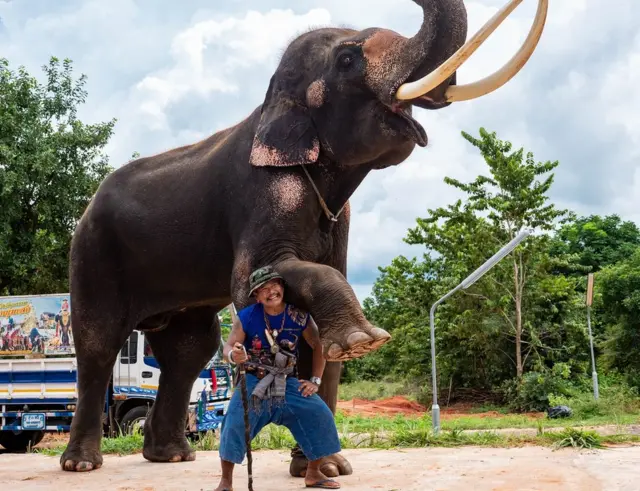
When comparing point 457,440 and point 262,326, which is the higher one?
point 262,326

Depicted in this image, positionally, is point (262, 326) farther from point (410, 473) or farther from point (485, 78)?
point (485, 78)

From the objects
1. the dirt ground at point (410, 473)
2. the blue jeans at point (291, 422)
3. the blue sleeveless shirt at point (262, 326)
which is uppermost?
the blue sleeveless shirt at point (262, 326)

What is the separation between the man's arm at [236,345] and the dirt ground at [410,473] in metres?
0.91

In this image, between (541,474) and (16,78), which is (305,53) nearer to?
(541,474)

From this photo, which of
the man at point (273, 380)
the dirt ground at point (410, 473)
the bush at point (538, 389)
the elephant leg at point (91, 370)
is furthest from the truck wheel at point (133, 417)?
the bush at point (538, 389)

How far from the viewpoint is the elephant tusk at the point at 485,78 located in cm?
370

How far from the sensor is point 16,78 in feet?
57.1

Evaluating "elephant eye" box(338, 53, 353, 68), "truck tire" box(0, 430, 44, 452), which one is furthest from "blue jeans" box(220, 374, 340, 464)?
"truck tire" box(0, 430, 44, 452)

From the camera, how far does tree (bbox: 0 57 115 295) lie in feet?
54.0

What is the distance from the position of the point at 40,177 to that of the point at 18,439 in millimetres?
5710

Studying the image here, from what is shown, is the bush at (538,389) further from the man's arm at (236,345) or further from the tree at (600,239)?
the man's arm at (236,345)

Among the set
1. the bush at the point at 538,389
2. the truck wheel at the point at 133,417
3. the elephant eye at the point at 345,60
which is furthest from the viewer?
the bush at the point at 538,389

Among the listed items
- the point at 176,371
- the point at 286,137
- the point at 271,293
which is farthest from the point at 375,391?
the point at 271,293

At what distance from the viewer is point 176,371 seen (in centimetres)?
597
